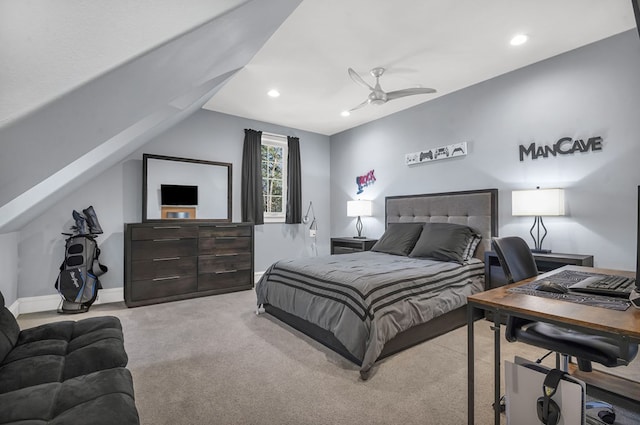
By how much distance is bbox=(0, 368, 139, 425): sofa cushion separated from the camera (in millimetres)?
1029

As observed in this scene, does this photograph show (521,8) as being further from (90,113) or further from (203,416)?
(203,416)

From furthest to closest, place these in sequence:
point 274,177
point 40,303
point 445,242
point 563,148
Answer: point 274,177
point 40,303
point 445,242
point 563,148

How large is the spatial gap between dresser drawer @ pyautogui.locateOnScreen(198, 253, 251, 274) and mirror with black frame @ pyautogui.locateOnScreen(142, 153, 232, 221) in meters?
0.66

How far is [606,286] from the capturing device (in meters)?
1.51

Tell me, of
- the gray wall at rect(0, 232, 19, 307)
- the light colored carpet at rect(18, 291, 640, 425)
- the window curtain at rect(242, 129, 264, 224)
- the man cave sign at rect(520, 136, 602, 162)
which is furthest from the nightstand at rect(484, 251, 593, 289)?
the gray wall at rect(0, 232, 19, 307)

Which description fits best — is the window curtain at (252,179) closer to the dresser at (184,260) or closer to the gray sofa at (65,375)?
the dresser at (184,260)

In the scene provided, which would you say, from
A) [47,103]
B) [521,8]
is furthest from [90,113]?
[521,8]

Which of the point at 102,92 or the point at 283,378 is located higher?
the point at 102,92

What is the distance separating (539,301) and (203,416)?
1807 mm

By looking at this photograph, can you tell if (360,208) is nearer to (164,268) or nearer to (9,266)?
(164,268)

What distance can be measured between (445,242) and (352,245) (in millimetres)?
1694

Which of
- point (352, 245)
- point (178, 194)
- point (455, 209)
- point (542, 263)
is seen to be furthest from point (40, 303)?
point (542, 263)

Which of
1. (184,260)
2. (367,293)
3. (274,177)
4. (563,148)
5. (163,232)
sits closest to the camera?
(367,293)

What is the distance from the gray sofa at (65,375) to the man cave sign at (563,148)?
3.93m
